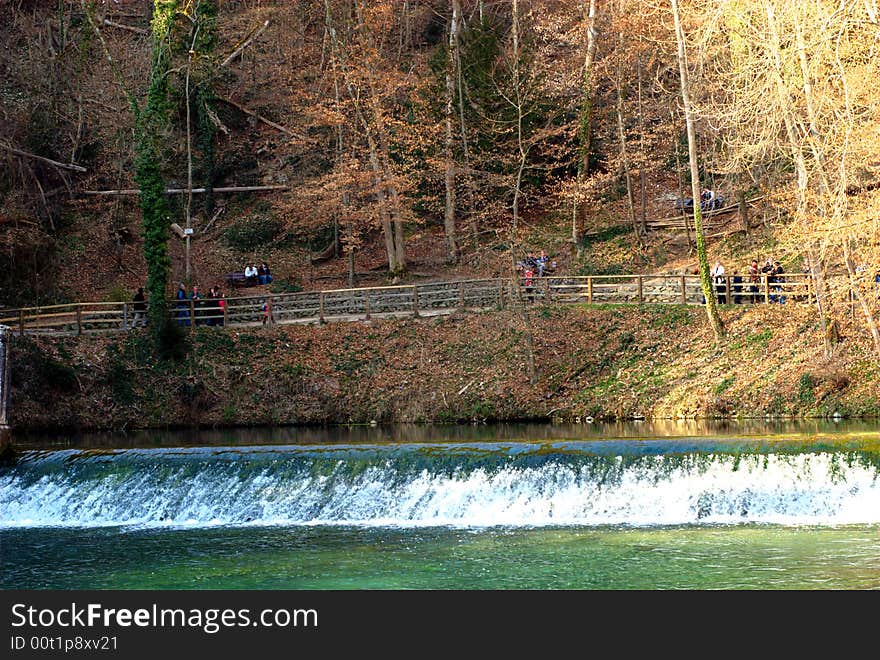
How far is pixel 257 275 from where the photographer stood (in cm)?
4316

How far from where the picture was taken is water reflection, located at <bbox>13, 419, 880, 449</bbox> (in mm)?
25000

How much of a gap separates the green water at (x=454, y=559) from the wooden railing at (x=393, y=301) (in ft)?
52.3

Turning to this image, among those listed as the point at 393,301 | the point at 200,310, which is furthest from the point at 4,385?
the point at 393,301

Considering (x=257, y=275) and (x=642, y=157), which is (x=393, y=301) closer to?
(x=257, y=275)

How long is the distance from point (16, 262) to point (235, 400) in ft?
35.4

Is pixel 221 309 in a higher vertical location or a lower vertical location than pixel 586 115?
lower

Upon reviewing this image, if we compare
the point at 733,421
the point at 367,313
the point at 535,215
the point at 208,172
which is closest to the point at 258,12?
Result: the point at 208,172

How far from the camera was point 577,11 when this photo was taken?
43.7m

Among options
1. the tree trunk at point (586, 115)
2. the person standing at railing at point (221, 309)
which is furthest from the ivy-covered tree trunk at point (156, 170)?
the tree trunk at point (586, 115)

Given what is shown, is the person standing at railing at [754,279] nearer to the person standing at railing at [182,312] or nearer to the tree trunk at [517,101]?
the tree trunk at [517,101]

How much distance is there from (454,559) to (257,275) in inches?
1118

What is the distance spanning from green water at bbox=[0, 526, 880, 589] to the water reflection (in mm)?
6163
